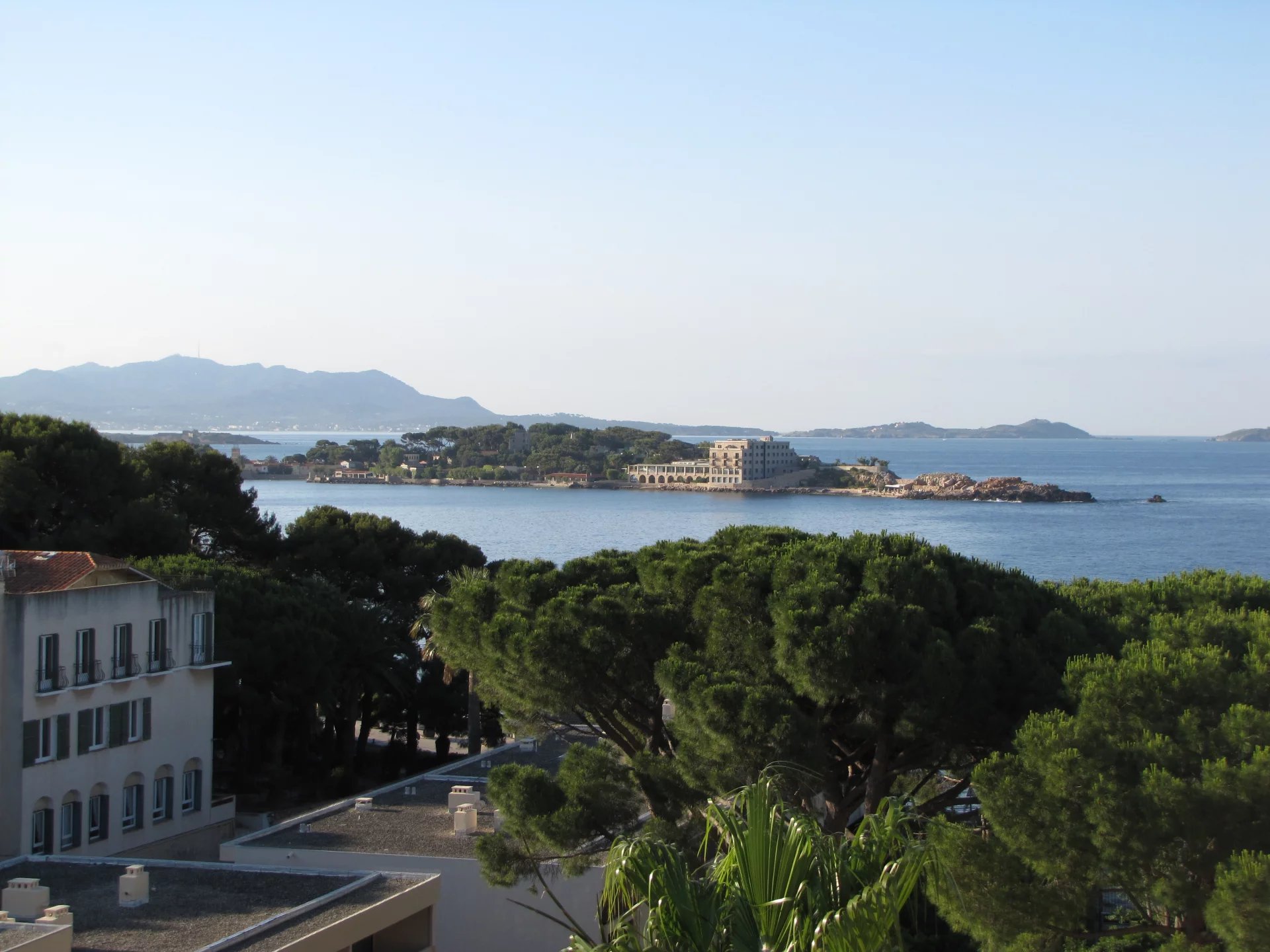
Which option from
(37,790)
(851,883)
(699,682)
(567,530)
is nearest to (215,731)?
(37,790)

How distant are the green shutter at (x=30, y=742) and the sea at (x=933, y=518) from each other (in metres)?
35.3

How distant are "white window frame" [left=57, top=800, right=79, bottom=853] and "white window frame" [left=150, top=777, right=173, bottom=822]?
5.02 feet

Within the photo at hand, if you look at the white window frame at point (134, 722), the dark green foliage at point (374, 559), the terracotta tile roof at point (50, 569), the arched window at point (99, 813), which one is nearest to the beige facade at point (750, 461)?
the dark green foliage at point (374, 559)

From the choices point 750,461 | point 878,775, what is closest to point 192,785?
point 878,775

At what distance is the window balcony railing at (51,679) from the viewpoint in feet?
52.2

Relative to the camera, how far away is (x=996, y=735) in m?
11.4

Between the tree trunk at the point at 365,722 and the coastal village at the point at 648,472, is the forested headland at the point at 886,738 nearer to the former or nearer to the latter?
the tree trunk at the point at 365,722

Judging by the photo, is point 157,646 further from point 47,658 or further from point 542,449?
point 542,449

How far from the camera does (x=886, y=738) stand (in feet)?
38.5

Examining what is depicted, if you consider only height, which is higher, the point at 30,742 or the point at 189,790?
the point at 30,742

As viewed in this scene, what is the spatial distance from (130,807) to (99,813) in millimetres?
637

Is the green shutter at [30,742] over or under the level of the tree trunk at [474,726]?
over

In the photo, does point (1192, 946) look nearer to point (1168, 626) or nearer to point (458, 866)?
point (1168, 626)

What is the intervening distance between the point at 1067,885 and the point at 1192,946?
870 mm
